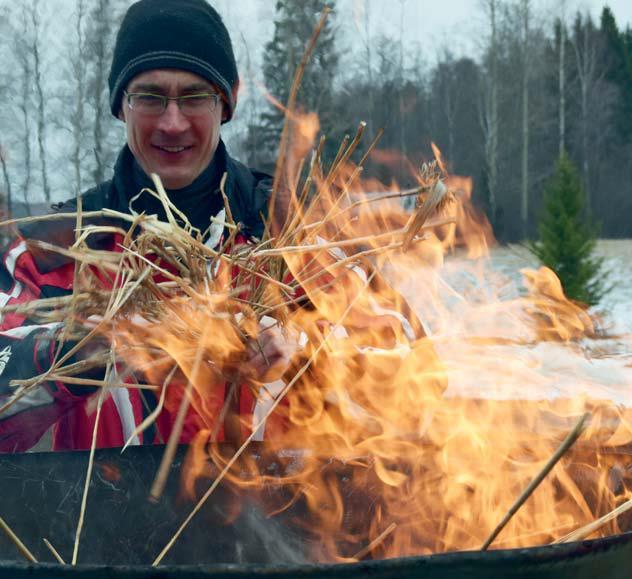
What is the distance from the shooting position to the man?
1.91 meters

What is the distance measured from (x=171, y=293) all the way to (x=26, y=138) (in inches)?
664

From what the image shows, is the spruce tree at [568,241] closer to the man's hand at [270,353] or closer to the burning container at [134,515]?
the burning container at [134,515]

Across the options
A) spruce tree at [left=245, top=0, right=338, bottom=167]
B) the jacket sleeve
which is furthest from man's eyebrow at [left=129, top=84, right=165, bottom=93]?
spruce tree at [left=245, top=0, right=338, bottom=167]

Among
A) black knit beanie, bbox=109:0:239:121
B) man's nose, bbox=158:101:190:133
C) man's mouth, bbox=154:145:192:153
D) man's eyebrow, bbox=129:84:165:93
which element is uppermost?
black knit beanie, bbox=109:0:239:121

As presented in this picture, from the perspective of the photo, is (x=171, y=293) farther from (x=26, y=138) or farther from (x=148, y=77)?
(x=26, y=138)

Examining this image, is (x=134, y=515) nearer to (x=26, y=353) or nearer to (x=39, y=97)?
(x=26, y=353)

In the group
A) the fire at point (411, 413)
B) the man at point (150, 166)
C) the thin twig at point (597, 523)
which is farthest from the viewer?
the man at point (150, 166)

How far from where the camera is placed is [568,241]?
357 inches

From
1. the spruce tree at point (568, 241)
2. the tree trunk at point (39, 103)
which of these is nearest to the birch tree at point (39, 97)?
the tree trunk at point (39, 103)

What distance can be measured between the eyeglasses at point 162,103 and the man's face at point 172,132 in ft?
0.04

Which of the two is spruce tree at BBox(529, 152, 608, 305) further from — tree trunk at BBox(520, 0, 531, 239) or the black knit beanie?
tree trunk at BBox(520, 0, 531, 239)

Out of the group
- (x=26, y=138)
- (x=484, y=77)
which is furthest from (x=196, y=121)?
(x=484, y=77)

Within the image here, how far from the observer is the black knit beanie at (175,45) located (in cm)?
198

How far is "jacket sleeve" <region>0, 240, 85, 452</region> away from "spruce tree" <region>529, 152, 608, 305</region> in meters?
7.64
